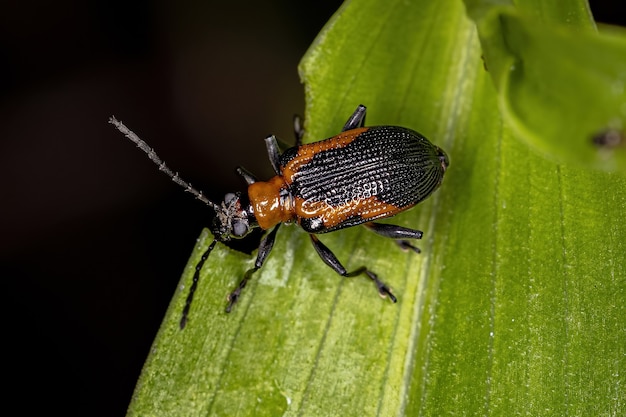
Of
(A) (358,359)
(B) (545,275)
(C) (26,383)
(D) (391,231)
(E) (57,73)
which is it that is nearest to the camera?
(B) (545,275)

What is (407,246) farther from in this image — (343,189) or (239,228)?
(239,228)

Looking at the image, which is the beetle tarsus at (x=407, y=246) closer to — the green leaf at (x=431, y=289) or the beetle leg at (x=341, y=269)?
the green leaf at (x=431, y=289)

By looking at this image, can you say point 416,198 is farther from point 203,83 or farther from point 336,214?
point 203,83

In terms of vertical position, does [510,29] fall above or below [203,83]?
above

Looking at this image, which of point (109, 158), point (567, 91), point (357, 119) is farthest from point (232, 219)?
point (567, 91)

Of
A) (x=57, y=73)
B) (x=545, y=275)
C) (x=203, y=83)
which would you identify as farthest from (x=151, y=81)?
(x=545, y=275)
